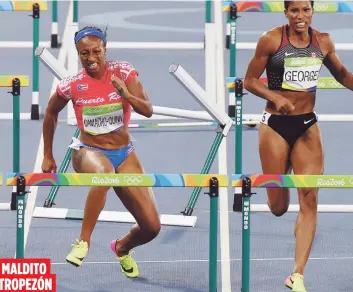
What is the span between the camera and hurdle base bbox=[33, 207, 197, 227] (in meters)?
13.5

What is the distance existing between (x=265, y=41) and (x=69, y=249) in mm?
2566

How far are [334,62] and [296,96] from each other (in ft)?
1.17

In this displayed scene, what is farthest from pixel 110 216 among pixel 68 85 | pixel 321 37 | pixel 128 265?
pixel 321 37

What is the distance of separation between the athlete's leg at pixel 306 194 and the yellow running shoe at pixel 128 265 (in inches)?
55.1

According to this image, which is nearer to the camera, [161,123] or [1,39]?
[161,123]

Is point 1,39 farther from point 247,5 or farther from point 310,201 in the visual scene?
point 310,201

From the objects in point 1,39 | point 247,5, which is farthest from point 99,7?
point 247,5

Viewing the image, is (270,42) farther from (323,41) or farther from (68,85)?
(68,85)

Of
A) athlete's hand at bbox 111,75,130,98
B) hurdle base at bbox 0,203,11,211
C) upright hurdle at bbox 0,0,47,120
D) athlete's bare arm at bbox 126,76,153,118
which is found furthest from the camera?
upright hurdle at bbox 0,0,47,120

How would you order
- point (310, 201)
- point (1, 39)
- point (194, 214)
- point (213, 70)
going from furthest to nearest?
point (1, 39) → point (213, 70) → point (194, 214) → point (310, 201)

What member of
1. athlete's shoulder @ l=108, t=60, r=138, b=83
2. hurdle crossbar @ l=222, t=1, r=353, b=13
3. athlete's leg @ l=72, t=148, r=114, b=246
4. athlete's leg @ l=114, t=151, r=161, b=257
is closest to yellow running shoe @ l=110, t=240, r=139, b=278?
athlete's leg @ l=114, t=151, r=161, b=257

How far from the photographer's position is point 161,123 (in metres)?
15.8

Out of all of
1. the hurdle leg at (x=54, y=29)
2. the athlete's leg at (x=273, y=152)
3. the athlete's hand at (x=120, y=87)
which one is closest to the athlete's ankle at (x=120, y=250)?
the athlete's leg at (x=273, y=152)

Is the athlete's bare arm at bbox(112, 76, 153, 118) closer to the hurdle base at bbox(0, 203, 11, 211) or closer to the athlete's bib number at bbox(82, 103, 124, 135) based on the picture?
the athlete's bib number at bbox(82, 103, 124, 135)
